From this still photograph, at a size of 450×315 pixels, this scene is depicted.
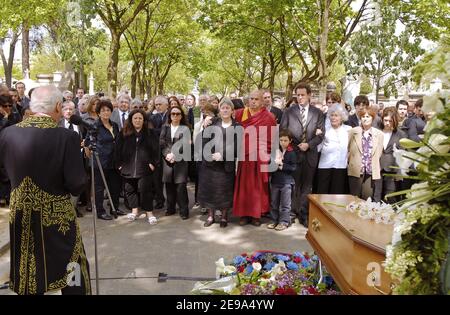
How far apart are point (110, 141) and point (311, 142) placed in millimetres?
3190

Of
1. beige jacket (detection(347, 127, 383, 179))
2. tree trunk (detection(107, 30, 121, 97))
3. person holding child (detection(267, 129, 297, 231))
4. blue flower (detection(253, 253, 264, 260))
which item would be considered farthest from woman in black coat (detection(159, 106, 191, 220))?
tree trunk (detection(107, 30, 121, 97))

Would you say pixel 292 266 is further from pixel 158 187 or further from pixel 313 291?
pixel 158 187

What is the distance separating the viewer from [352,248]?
8.77ft

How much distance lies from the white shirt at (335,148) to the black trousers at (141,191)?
2.75 metres

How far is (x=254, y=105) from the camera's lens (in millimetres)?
6582

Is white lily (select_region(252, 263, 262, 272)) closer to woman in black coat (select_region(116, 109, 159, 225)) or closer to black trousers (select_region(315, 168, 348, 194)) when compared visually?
black trousers (select_region(315, 168, 348, 194))

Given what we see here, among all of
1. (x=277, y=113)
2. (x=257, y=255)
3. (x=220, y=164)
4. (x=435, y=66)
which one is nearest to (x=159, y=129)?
(x=220, y=164)

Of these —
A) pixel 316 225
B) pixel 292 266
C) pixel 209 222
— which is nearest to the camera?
pixel 316 225

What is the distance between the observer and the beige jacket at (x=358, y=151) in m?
6.46

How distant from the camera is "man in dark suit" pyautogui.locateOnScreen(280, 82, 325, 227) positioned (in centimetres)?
661

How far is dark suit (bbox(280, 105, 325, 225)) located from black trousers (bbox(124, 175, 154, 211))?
90.9 inches

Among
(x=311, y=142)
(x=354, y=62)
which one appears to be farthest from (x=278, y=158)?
(x=354, y=62)

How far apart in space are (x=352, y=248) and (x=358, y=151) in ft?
13.4

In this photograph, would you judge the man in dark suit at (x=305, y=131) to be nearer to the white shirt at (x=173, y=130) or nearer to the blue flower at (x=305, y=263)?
the white shirt at (x=173, y=130)
